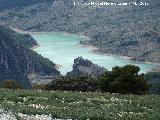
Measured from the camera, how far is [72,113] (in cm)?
1755

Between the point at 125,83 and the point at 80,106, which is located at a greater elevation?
the point at 80,106

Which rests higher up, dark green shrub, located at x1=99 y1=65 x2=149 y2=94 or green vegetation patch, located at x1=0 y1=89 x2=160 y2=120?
green vegetation patch, located at x1=0 y1=89 x2=160 y2=120

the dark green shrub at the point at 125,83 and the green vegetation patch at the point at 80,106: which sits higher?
the green vegetation patch at the point at 80,106

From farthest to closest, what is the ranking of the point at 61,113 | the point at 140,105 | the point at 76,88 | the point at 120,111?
the point at 76,88 < the point at 140,105 < the point at 120,111 < the point at 61,113

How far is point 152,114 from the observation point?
18.0m

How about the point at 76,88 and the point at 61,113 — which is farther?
the point at 76,88

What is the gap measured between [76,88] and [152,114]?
27.5 m

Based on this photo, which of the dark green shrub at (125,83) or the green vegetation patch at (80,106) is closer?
the green vegetation patch at (80,106)

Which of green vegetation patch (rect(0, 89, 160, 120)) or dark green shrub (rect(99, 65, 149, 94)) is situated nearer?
green vegetation patch (rect(0, 89, 160, 120))

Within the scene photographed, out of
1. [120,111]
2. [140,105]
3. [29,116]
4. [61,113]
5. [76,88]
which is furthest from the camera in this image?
[76,88]

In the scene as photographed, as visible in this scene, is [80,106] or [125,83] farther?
[125,83]

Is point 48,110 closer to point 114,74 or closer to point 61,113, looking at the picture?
point 61,113

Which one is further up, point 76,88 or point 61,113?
point 61,113

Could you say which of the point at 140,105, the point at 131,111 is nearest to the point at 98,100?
the point at 140,105
